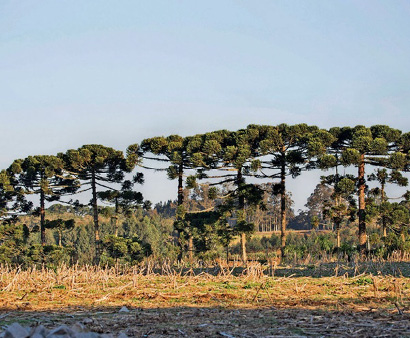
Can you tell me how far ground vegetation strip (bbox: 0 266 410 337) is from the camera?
8453 mm

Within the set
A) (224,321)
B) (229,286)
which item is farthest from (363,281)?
(224,321)

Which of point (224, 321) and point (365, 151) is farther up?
Result: point (365, 151)

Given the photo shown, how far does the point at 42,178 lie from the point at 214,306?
32995mm

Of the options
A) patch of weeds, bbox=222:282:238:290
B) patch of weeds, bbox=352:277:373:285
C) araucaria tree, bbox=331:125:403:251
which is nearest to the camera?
patch of weeds, bbox=222:282:238:290

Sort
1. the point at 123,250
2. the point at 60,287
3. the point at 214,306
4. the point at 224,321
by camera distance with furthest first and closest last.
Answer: the point at 123,250
the point at 60,287
the point at 214,306
the point at 224,321

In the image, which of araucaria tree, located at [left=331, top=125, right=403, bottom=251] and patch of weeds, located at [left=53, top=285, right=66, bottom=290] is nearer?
patch of weeds, located at [left=53, top=285, right=66, bottom=290]

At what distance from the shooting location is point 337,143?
3647 centimetres

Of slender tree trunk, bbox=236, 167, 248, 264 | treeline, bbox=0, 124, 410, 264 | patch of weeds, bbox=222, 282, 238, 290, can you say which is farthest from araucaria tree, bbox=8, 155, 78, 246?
patch of weeds, bbox=222, 282, 238, 290

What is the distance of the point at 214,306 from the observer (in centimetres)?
1218

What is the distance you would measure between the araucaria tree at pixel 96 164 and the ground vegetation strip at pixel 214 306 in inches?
847

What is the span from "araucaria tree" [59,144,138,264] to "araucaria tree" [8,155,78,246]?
106 cm

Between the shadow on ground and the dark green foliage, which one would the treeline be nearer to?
the dark green foliage

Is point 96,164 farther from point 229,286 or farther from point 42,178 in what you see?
point 229,286

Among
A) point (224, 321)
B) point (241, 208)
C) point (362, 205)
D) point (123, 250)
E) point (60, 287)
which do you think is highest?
point (362, 205)
